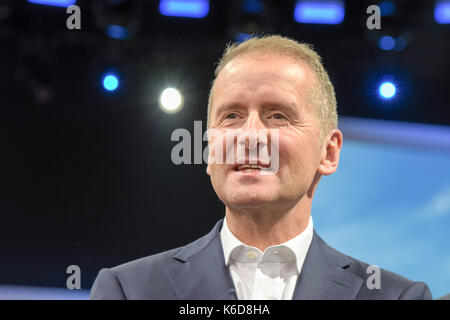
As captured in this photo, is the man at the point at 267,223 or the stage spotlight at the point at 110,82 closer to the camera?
the man at the point at 267,223

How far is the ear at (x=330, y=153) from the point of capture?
2.06 metres

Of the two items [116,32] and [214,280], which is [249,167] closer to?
[214,280]

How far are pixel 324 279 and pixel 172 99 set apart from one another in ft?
6.68

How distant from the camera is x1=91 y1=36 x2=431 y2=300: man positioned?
1.84 m

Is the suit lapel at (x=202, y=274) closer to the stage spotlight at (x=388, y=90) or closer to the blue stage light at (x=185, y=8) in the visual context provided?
the stage spotlight at (x=388, y=90)

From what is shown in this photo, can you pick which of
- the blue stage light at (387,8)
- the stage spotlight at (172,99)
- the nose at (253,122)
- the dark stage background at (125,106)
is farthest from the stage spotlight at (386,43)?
the nose at (253,122)

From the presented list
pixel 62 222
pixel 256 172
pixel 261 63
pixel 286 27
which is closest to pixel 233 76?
pixel 261 63

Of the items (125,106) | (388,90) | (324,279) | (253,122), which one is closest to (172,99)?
(125,106)

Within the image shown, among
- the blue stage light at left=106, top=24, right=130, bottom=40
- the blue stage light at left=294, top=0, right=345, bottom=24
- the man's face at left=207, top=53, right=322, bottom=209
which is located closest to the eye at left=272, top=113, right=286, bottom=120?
the man's face at left=207, top=53, right=322, bottom=209

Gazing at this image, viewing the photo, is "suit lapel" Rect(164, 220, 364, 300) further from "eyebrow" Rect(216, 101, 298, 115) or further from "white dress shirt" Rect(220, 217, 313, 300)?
"eyebrow" Rect(216, 101, 298, 115)

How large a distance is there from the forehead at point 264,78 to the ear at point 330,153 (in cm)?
22

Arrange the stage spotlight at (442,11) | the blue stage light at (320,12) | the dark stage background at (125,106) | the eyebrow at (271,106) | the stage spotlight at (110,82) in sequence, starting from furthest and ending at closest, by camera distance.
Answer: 1. the stage spotlight at (110,82)
2. the dark stage background at (125,106)
3. the blue stage light at (320,12)
4. the stage spotlight at (442,11)
5. the eyebrow at (271,106)

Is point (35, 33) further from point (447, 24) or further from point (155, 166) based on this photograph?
point (447, 24)

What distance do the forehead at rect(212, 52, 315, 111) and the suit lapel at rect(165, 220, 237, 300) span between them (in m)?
0.54
